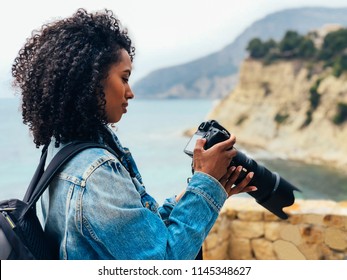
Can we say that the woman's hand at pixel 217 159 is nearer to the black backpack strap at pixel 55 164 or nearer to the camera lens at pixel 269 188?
the camera lens at pixel 269 188

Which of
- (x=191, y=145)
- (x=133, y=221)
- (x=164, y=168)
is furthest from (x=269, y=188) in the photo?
(x=164, y=168)

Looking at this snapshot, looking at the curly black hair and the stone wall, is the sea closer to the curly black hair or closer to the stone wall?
the stone wall

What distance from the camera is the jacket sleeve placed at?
0.86 m

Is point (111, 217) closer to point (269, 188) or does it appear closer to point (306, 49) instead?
point (269, 188)

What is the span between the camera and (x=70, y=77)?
924 millimetres

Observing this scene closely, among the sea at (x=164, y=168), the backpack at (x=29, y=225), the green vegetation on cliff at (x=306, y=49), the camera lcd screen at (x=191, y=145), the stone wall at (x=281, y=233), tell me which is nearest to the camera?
the backpack at (x=29, y=225)

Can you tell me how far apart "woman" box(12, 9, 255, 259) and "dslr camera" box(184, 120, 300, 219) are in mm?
38

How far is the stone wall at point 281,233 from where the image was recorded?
2809 millimetres

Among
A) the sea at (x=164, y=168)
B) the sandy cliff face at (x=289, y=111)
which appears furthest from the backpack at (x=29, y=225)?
the sandy cliff face at (x=289, y=111)

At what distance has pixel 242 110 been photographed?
107ft

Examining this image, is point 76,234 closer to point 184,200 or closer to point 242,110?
point 184,200

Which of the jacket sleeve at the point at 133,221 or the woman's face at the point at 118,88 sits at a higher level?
the woman's face at the point at 118,88

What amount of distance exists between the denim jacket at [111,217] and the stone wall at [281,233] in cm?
201

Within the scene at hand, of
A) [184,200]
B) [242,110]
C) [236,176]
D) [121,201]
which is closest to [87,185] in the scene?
[121,201]
